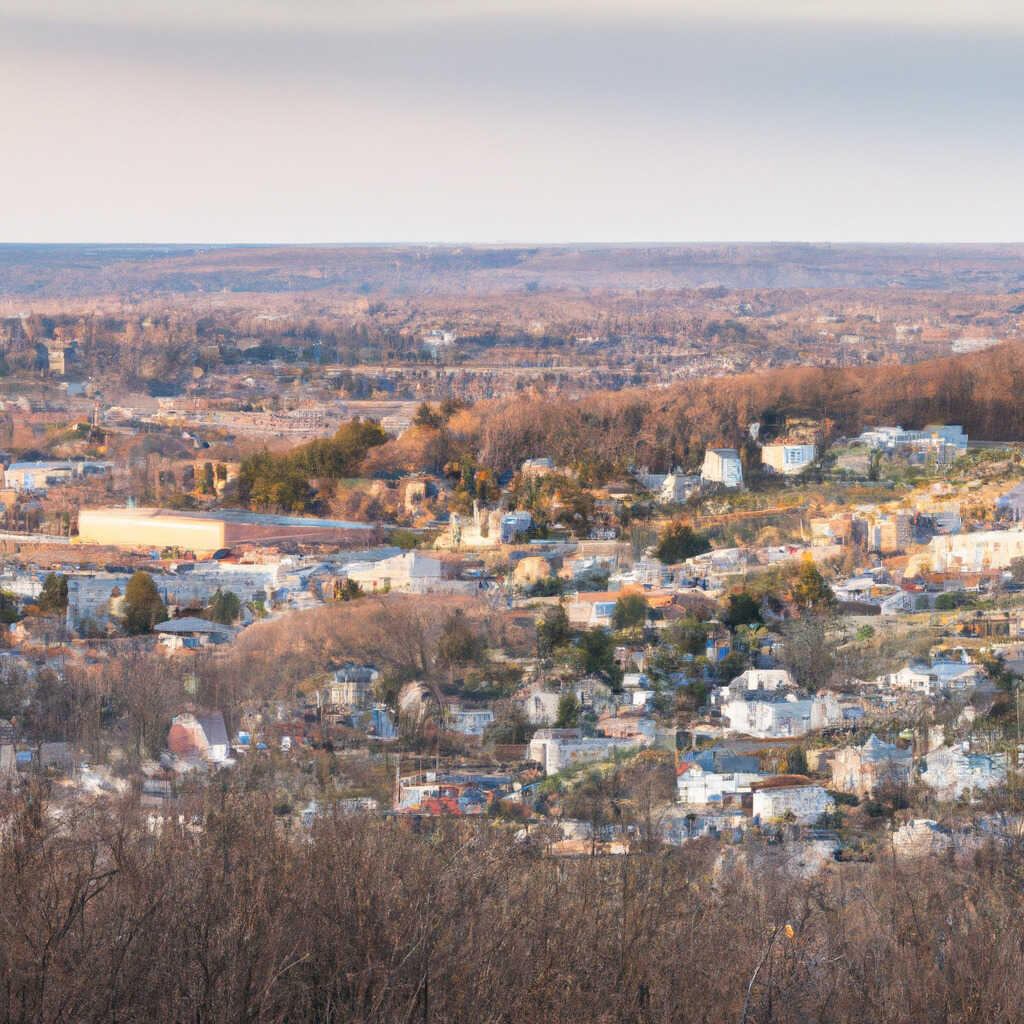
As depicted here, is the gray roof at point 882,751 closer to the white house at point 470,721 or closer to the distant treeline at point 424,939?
the white house at point 470,721

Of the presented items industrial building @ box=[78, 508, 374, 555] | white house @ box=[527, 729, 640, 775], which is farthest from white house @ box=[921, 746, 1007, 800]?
industrial building @ box=[78, 508, 374, 555]

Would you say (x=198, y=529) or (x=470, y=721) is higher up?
(x=198, y=529)

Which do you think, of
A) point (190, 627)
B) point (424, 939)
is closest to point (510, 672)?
point (190, 627)

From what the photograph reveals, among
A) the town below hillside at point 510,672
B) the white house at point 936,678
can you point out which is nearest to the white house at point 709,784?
the town below hillside at point 510,672

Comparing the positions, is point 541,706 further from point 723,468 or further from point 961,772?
point 723,468

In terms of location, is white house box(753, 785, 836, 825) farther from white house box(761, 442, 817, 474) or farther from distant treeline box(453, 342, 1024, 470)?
distant treeline box(453, 342, 1024, 470)

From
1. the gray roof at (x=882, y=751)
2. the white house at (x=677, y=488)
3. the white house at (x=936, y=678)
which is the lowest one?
the gray roof at (x=882, y=751)

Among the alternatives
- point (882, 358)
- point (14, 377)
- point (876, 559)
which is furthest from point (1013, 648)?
point (14, 377)
